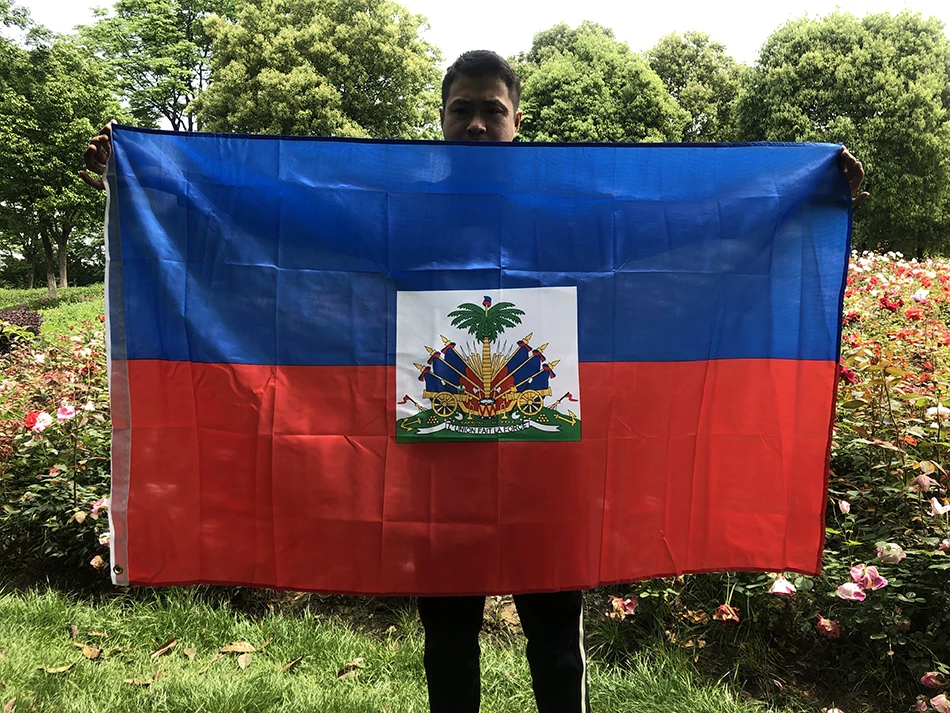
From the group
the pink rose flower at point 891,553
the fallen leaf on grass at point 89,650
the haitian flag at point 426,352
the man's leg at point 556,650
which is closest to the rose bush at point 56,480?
the fallen leaf on grass at point 89,650

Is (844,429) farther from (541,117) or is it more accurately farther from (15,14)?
(15,14)

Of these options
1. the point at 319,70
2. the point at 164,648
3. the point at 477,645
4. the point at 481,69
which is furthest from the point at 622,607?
the point at 319,70

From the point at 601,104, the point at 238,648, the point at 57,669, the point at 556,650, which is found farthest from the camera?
the point at 601,104

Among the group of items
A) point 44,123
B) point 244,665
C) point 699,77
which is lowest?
point 244,665

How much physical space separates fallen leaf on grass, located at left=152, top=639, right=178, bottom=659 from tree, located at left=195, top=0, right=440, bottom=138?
14244 mm

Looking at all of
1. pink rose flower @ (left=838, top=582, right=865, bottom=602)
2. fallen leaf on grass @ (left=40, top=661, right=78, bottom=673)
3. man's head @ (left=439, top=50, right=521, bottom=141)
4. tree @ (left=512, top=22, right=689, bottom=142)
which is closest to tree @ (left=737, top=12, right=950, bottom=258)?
tree @ (left=512, top=22, right=689, bottom=142)

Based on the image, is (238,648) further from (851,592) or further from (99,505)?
(851,592)

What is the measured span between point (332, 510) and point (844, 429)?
211 cm

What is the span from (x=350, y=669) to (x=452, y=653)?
3.42 feet

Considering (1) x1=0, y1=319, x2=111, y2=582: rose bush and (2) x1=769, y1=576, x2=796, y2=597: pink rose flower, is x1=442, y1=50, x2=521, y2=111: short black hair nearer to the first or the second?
(2) x1=769, y1=576, x2=796, y2=597: pink rose flower

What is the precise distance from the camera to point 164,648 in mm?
2432

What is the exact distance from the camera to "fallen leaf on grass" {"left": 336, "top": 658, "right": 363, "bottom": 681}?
2273 millimetres

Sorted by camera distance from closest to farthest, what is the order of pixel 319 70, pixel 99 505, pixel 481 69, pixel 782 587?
pixel 481 69, pixel 782 587, pixel 99 505, pixel 319 70

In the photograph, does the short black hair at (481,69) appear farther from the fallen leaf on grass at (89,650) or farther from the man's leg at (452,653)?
the fallen leaf on grass at (89,650)
